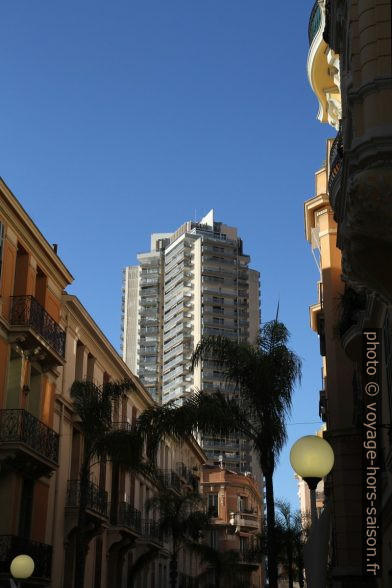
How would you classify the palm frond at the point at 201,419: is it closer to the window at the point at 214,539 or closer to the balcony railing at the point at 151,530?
the balcony railing at the point at 151,530

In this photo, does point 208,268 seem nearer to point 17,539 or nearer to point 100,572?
point 100,572

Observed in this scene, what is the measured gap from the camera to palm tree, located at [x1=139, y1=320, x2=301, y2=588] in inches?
1019

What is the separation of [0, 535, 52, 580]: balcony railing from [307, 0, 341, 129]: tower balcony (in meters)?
17.9

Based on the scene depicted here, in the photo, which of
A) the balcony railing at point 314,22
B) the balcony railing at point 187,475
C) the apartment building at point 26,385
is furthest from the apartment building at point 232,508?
the balcony railing at point 314,22

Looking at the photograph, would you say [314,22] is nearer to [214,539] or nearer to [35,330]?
[35,330]

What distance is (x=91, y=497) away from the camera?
3844 centimetres

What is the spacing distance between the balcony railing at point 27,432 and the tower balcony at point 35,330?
8.49ft

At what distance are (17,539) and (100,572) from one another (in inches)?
537

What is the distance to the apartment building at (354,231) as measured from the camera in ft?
36.2

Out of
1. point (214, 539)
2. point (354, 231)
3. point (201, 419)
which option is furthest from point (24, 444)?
point (214, 539)

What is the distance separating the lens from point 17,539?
30.3m

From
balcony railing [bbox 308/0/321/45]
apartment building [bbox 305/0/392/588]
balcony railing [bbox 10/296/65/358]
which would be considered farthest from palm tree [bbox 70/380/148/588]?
balcony railing [bbox 308/0/321/45]

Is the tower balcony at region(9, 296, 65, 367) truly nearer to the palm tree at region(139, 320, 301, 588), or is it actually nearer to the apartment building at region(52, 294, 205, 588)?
the apartment building at region(52, 294, 205, 588)

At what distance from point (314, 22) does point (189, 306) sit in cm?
10565
